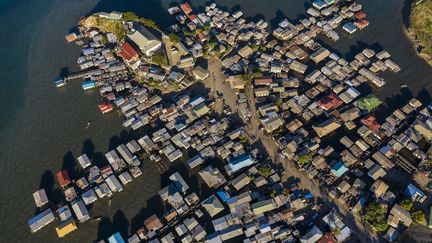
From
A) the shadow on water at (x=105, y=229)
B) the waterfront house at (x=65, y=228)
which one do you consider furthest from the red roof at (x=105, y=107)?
the waterfront house at (x=65, y=228)

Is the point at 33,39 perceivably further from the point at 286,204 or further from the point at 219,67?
the point at 286,204

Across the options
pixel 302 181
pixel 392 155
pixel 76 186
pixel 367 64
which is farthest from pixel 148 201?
pixel 367 64

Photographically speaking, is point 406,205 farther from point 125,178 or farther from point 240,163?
point 125,178

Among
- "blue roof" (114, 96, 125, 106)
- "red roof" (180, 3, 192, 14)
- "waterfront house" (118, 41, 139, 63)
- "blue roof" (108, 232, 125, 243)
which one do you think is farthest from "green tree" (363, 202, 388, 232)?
"red roof" (180, 3, 192, 14)

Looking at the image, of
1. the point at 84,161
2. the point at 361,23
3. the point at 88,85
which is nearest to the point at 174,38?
the point at 88,85

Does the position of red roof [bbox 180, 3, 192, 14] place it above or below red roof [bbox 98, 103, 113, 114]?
above

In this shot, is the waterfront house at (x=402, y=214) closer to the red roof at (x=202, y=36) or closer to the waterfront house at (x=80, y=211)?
the waterfront house at (x=80, y=211)

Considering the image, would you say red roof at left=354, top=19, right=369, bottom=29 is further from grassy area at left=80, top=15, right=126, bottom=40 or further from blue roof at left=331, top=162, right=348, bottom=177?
grassy area at left=80, top=15, right=126, bottom=40
